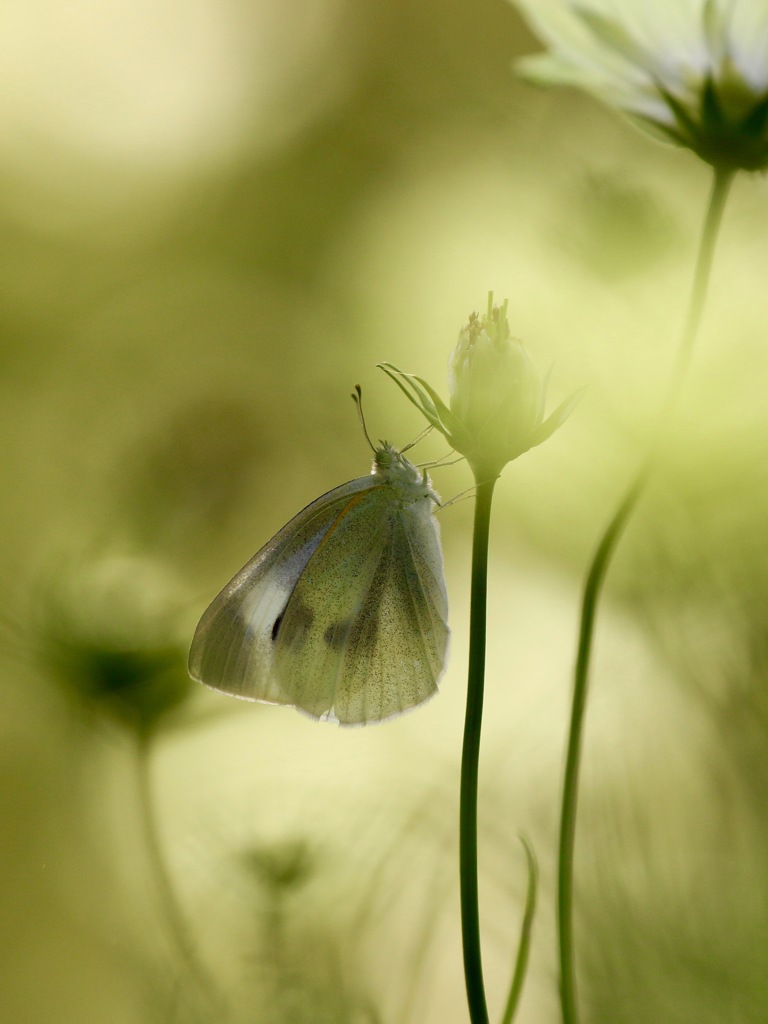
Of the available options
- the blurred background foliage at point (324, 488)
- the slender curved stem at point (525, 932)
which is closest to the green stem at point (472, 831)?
the slender curved stem at point (525, 932)

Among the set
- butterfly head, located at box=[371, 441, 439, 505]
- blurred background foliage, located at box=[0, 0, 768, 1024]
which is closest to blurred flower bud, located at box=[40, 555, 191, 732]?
blurred background foliage, located at box=[0, 0, 768, 1024]

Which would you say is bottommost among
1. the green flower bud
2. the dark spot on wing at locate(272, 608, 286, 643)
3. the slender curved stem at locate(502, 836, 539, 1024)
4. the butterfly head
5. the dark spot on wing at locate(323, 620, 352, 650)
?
the slender curved stem at locate(502, 836, 539, 1024)

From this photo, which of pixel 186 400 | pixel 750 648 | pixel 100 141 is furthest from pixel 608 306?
pixel 100 141

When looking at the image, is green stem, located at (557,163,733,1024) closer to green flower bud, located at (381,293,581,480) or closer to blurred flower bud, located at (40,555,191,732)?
green flower bud, located at (381,293,581,480)

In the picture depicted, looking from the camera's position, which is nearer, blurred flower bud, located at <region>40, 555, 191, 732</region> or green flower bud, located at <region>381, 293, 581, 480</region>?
green flower bud, located at <region>381, 293, 581, 480</region>

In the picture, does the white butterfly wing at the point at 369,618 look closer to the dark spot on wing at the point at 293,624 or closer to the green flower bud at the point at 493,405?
the dark spot on wing at the point at 293,624

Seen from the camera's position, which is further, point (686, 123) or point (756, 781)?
point (756, 781)

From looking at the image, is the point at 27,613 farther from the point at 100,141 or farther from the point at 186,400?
the point at 100,141
